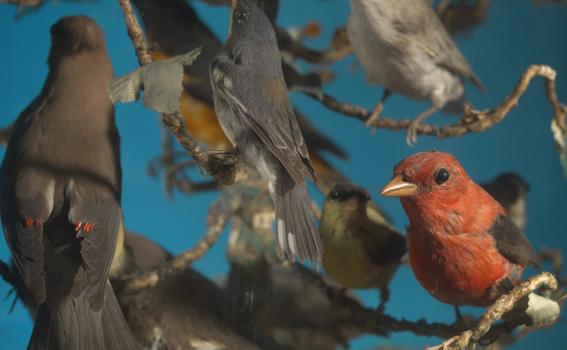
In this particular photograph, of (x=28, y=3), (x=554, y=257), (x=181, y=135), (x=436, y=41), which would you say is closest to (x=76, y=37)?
(x=28, y=3)

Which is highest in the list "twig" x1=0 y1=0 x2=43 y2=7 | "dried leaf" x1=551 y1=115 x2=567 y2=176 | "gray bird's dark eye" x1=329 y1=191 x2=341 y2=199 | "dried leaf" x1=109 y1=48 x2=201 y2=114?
"dried leaf" x1=109 y1=48 x2=201 y2=114

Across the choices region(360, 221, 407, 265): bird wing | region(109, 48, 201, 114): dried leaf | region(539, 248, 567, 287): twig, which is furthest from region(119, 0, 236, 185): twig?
region(539, 248, 567, 287): twig

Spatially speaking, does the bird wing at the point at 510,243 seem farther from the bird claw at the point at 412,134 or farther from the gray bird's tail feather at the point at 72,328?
the gray bird's tail feather at the point at 72,328

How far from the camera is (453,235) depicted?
848 millimetres

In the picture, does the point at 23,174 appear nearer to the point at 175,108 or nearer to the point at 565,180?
the point at 175,108

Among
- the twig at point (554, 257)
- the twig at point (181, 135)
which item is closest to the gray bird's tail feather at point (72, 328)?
the twig at point (181, 135)

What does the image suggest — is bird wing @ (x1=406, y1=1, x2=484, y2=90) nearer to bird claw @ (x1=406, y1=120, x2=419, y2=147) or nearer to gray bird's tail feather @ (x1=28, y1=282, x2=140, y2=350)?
bird claw @ (x1=406, y1=120, x2=419, y2=147)

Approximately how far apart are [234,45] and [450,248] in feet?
1.22

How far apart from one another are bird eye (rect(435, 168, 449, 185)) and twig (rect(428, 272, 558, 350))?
16cm

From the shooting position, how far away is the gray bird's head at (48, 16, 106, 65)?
3.05ft

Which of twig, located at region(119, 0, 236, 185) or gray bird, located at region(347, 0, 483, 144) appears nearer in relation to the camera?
twig, located at region(119, 0, 236, 185)

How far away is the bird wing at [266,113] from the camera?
0.74 metres

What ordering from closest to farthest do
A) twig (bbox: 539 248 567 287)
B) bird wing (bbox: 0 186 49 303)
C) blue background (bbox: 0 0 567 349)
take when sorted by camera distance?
bird wing (bbox: 0 186 49 303), blue background (bbox: 0 0 567 349), twig (bbox: 539 248 567 287)

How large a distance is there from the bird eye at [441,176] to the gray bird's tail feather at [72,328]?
0.46 metres
